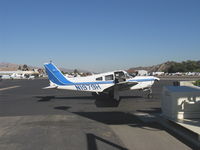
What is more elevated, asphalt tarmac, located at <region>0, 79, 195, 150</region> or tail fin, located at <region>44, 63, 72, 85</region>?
tail fin, located at <region>44, 63, 72, 85</region>

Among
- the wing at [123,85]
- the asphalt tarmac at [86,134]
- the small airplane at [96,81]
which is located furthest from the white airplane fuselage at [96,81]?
the asphalt tarmac at [86,134]

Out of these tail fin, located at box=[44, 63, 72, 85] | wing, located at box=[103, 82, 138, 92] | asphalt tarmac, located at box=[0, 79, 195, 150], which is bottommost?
asphalt tarmac, located at box=[0, 79, 195, 150]

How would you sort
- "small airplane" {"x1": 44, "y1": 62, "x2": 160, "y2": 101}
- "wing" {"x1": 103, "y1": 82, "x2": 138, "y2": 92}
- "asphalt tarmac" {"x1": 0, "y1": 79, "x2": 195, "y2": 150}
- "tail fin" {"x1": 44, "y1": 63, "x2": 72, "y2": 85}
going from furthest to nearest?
"tail fin" {"x1": 44, "y1": 63, "x2": 72, "y2": 85}
"small airplane" {"x1": 44, "y1": 62, "x2": 160, "y2": 101}
"wing" {"x1": 103, "y1": 82, "x2": 138, "y2": 92}
"asphalt tarmac" {"x1": 0, "y1": 79, "x2": 195, "y2": 150}

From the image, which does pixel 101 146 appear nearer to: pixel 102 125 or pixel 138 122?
pixel 102 125

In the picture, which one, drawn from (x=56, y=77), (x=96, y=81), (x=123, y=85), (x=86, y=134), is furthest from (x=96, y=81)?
(x=86, y=134)

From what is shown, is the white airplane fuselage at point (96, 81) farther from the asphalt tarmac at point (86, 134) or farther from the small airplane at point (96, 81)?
the asphalt tarmac at point (86, 134)

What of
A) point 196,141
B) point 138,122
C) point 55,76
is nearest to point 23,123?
point 138,122

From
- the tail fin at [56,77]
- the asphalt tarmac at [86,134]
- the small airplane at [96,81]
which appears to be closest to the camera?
the asphalt tarmac at [86,134]

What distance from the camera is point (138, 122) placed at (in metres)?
8.12

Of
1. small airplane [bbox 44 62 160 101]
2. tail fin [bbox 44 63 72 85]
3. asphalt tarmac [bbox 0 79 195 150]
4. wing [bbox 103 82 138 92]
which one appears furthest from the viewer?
tail fin [bbox 44 63 72 85]

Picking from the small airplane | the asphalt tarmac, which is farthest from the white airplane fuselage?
the asphalt tarmac

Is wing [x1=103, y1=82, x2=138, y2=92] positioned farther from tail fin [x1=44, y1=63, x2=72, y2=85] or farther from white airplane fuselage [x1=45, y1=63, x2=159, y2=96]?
tail fin [x1=44, y1=63, x2=72, y2=85]

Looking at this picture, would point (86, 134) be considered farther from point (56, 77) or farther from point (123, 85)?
point (56, 77)

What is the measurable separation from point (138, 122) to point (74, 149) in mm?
3542
